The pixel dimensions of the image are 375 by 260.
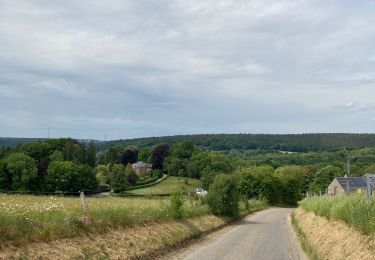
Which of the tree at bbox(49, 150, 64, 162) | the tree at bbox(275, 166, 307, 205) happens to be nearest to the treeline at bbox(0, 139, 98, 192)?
the tree at bbox(49, 150, 64, 162)

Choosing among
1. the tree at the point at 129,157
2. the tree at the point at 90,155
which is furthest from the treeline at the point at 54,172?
the tree at the point at 129,157

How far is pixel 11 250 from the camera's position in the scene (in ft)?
38.8

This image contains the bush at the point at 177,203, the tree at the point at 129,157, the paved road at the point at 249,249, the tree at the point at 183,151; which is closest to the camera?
the paved road at the point at 249,249

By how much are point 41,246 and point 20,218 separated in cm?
96

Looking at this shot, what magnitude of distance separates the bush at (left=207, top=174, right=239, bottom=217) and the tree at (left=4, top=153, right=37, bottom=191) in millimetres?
42351

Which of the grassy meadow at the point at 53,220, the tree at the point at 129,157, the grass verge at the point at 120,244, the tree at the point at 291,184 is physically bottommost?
the tree at the point at 291,184

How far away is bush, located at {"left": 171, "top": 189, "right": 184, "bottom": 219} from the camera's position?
2659cm

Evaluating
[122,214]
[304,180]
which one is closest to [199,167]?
[304,180]

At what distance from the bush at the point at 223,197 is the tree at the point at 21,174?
42.4 metres

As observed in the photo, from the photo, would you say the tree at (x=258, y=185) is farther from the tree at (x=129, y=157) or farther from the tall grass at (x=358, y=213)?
the tall grass at (x=358, y=213)

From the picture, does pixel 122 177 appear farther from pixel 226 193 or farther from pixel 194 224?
pixel 194 224

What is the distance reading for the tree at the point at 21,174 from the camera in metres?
75.3

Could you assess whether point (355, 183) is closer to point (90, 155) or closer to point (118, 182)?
point (118, 182)

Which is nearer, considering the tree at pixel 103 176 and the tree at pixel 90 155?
the tree at pixel 103 176
